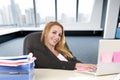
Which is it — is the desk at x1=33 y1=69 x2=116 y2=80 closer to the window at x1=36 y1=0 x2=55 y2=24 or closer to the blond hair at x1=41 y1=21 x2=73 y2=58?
the blond hair at x1=41 y1=21 x2=73 y2=58

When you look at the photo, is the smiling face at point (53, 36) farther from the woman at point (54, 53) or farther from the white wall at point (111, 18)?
the white wall at point (111, 18)

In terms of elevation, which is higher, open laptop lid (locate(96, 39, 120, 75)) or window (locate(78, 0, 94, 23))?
window (locate(78, 0, 94, 23))

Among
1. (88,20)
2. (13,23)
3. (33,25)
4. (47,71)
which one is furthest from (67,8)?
(47,71)

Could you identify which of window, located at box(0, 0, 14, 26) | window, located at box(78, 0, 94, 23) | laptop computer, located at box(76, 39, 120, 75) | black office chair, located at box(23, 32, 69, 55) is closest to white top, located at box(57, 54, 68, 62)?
black office chair, located at box(23, 32, 69, 55)

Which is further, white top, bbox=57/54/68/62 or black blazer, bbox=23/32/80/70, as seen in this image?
white top, bbox=57/54/68/62

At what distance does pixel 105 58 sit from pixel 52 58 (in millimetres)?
586

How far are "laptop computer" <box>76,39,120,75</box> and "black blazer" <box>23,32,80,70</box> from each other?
1.24 feet

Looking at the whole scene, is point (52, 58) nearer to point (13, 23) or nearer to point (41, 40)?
point (41, 40)

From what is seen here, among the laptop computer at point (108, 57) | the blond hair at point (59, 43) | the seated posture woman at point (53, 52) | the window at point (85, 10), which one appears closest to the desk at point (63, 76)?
the laptop computer at point (108, 57)

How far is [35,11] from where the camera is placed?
6.26m

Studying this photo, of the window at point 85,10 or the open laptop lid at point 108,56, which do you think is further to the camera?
the window at point 85,10

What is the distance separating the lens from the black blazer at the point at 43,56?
1.42m

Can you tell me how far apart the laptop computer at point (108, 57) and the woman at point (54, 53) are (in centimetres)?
21

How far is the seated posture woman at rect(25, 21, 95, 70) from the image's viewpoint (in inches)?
55.7
